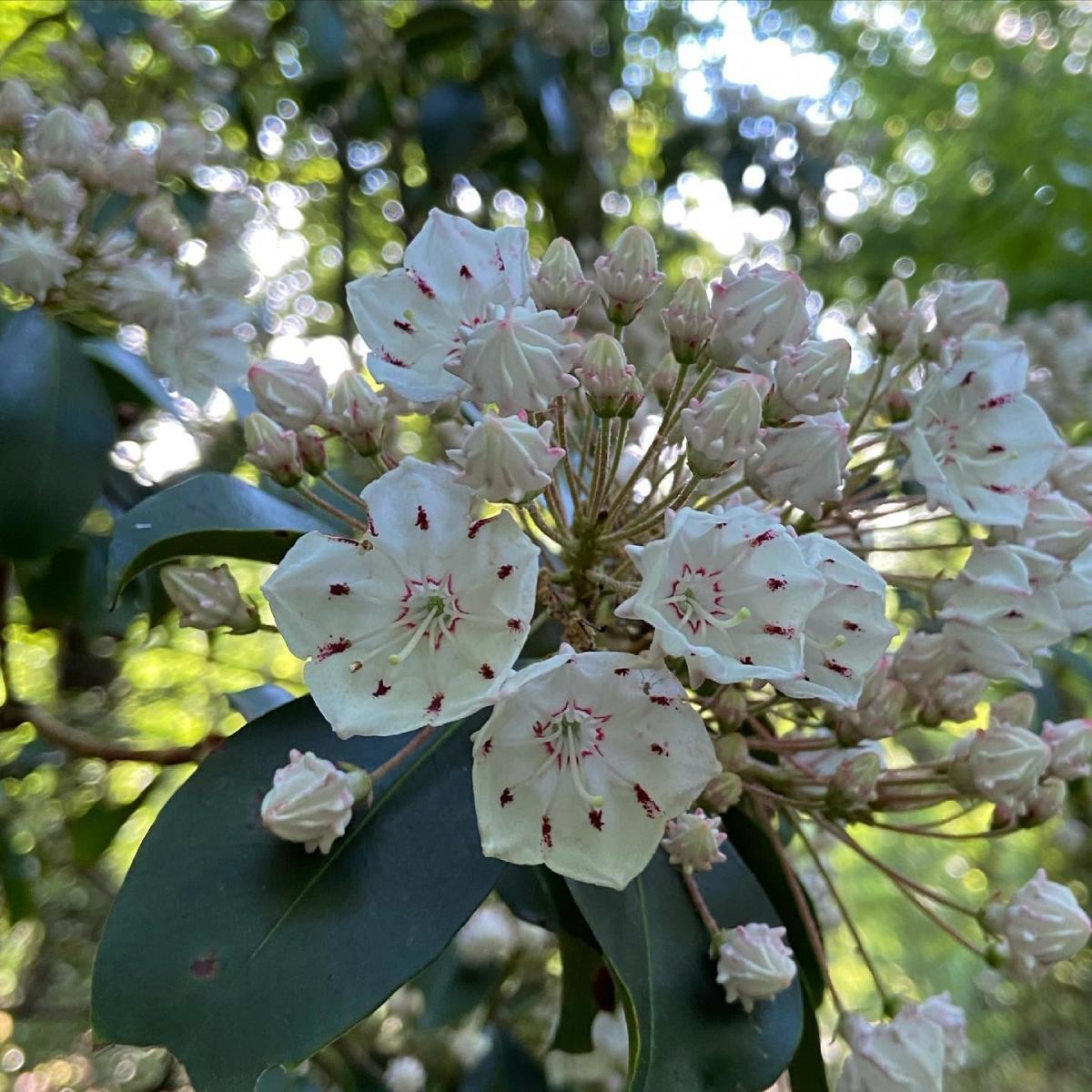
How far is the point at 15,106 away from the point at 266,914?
1325mm

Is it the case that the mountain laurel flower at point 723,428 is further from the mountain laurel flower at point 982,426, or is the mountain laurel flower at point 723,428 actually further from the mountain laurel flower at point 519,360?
the mountain laurel flower at point 982,426

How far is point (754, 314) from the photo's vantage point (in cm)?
90

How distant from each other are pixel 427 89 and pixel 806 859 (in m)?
2.15

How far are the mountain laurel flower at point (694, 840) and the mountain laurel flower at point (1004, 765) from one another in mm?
275

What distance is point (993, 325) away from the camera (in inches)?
45.4

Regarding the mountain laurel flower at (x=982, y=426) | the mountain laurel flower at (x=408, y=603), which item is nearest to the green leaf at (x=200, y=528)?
the mountain laurel flower at (x=408, y=603)

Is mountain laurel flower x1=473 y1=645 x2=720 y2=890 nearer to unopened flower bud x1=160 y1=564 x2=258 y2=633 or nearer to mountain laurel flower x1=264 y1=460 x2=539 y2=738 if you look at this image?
mountain laurel flower x1=264 y1=460 x2=539 y2=738

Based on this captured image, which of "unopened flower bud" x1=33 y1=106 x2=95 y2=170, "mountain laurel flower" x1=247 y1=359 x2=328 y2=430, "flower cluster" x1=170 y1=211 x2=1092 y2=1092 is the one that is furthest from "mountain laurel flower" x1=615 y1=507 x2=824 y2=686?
"unopened flower bud" x1=33 y1=106 x2=95 y2=170

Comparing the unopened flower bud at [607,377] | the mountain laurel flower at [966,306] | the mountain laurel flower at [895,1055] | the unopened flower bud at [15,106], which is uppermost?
the unopened flower bud at [15,106]

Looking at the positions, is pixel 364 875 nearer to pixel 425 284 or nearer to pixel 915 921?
pixel 425 284

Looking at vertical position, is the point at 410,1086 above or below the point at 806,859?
below

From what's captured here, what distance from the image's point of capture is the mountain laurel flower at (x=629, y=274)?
3.07ft

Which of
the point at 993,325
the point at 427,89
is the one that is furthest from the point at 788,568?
the point at 427,89

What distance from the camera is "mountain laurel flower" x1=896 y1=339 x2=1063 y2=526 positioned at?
104 centimetres
